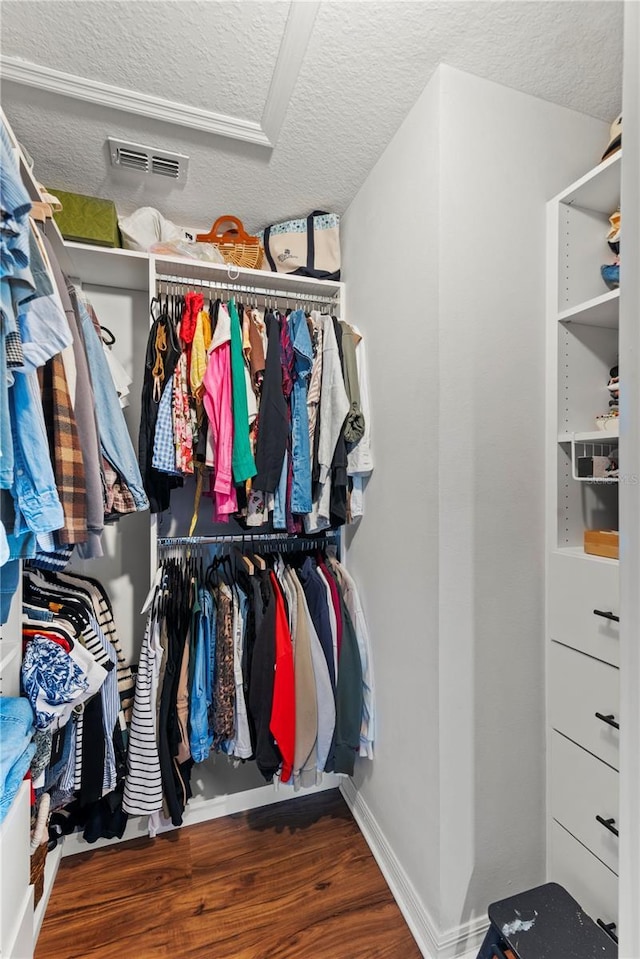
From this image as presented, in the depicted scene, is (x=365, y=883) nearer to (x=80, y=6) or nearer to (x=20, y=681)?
(x=20, y=681)

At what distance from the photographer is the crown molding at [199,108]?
110 centimetres

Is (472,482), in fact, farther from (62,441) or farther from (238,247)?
(238,247)

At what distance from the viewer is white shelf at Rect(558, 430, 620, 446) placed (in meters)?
1.15

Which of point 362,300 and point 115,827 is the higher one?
point 362,300

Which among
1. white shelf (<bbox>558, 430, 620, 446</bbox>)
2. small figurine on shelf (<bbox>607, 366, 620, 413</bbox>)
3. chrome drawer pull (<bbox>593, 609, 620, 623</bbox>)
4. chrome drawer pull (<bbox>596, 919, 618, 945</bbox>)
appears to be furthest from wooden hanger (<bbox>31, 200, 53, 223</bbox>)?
chrome drawer pull (<bbox>596, 919, 618, 945</bbox>)

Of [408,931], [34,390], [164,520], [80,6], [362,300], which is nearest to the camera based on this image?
[34,390]

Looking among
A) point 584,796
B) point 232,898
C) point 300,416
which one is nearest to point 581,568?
point 584,796

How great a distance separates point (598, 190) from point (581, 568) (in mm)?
1044

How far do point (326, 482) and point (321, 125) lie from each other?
113 cm

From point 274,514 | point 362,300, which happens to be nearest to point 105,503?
point 274,514

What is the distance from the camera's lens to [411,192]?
1322 mm

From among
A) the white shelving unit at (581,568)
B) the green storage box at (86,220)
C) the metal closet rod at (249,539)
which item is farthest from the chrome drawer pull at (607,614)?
the green storage box at (86,220)

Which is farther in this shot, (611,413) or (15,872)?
(611,413)

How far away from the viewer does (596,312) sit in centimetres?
123
